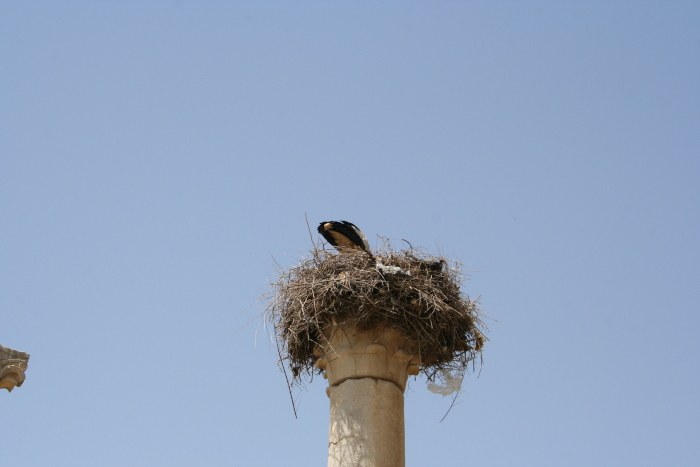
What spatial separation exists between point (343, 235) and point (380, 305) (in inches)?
73.2

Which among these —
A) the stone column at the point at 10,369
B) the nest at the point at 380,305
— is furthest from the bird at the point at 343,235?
the stone column at the point at 10,369

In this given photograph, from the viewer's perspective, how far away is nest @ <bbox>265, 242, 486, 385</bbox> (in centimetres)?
1143

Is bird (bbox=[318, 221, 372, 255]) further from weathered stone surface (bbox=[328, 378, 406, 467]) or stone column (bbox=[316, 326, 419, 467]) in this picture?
weathered stone surface (bbox=[328, 378, 406, 467])

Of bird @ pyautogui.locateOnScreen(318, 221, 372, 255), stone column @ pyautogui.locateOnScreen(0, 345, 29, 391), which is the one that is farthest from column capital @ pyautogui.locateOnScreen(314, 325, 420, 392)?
stone column @ pyautogui.locateOnScreen(0, 345, 29, 391)

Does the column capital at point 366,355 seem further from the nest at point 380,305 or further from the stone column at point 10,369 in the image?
the stone column at point 10,369

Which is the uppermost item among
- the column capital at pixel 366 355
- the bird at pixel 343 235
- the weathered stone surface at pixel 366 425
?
the bird at pixel 343 235

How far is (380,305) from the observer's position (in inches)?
447

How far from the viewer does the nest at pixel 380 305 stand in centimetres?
1143

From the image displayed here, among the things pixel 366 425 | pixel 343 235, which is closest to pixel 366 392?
pixel 366 425

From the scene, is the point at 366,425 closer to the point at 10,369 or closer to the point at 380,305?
the point at 380,305

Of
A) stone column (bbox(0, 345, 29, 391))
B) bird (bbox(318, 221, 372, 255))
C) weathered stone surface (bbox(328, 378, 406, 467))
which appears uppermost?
bird (bbox(318, 221, 372, 255))

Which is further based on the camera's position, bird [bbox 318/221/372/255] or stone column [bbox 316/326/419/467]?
bird [bbox 318/221/372/255]

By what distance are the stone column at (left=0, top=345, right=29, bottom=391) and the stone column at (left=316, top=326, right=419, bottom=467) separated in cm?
344

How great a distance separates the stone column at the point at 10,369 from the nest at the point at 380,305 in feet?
12.5
